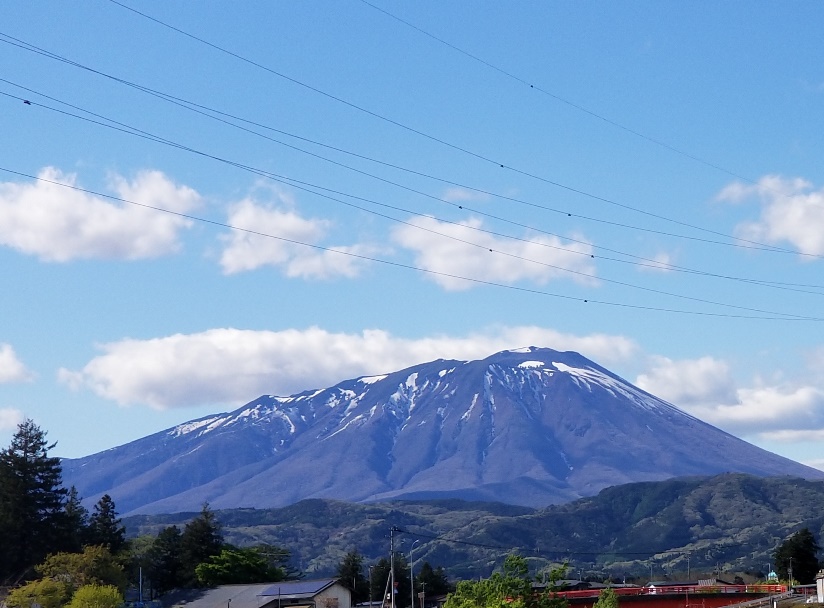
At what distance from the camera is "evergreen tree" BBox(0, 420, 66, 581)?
150125 millimetres

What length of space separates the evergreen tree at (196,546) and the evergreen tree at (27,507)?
22627 mm

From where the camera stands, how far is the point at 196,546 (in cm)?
17662

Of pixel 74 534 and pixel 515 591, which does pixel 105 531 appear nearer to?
pixel 74 534

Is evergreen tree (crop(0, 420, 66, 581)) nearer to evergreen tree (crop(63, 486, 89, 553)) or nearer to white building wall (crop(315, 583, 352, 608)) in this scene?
evergreen tree (crop(63, 486, 89, 553))

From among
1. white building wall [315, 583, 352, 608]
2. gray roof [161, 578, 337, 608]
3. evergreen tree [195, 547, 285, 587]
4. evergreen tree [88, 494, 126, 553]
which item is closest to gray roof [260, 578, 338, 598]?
gray roof [161, 578, 337, 608]

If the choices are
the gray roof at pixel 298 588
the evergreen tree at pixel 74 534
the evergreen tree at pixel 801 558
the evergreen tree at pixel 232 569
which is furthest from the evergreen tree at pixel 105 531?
the evergreen tree at pixel 801 558

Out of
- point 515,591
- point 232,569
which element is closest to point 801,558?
point 232,569

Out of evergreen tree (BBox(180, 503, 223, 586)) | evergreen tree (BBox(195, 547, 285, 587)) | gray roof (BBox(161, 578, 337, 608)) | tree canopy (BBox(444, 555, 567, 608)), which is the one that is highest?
evergreen tree (BBox(180, 503, 223, 586))

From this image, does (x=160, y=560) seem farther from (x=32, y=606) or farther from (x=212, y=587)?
(x=32, y=606)

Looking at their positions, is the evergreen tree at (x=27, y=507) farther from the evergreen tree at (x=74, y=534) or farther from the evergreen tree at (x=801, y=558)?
the evergreen tree at (x=801, y=558)

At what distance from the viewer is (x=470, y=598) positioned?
99500mm

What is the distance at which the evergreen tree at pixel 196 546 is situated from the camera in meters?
174

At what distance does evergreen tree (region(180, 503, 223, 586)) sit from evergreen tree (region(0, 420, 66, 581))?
22.6 m

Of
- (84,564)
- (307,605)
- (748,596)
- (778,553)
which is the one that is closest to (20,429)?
(84,564)
